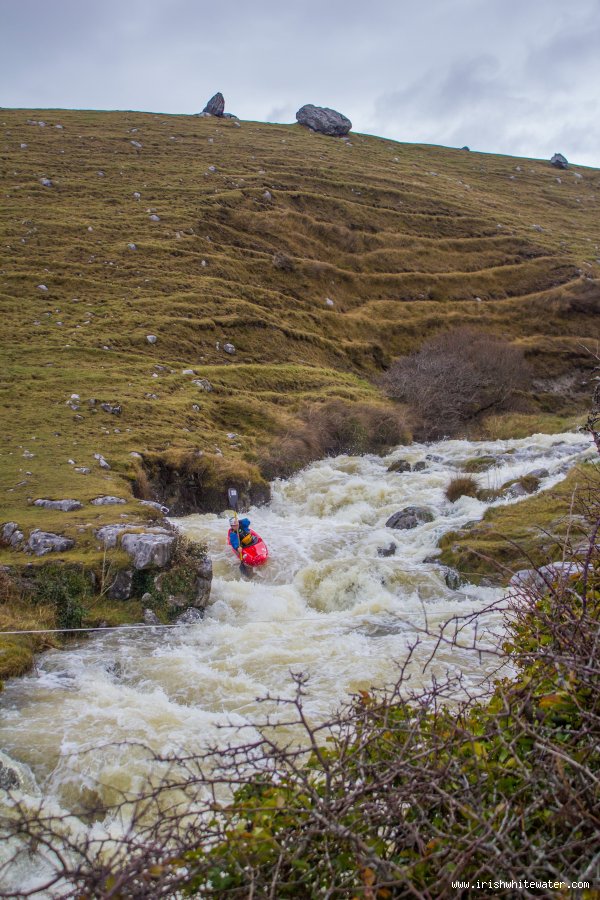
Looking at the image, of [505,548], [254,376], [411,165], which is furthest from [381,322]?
[411,165]

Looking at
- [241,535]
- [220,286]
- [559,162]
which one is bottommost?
[241,535]

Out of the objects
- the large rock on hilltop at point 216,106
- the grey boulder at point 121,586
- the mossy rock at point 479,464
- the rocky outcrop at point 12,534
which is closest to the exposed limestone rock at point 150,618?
the grey boulder at point 121,586

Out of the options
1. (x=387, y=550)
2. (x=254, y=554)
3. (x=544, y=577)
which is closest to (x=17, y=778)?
(x=544, y=577)

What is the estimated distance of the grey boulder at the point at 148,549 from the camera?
49.2 feet

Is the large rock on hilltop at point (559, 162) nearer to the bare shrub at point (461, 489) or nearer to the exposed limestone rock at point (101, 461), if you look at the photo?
the bare shrub at point (461, 489)

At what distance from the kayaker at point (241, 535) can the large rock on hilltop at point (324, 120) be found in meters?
92.8

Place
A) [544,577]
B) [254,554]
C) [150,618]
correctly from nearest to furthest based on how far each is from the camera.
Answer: [544,577] → [150,618] → [254,554]

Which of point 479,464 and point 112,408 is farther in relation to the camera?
point 112,408

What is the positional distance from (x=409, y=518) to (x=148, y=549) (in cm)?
902

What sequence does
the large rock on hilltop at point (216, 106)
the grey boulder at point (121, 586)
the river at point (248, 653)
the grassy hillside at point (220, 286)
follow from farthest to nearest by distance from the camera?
the large rock on hilltop at point (216, 106)
the grassy hillside at point (220, 286)
the grey boulder at point (121, 586)
the river at point (248, 653)

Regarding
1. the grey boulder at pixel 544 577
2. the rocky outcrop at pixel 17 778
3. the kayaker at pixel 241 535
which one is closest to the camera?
the grey boulder at pixel 544 577

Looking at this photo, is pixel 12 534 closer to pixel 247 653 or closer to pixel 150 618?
pixel 150 618

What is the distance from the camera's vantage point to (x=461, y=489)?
2273 cm

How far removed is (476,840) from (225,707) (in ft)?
27.3
